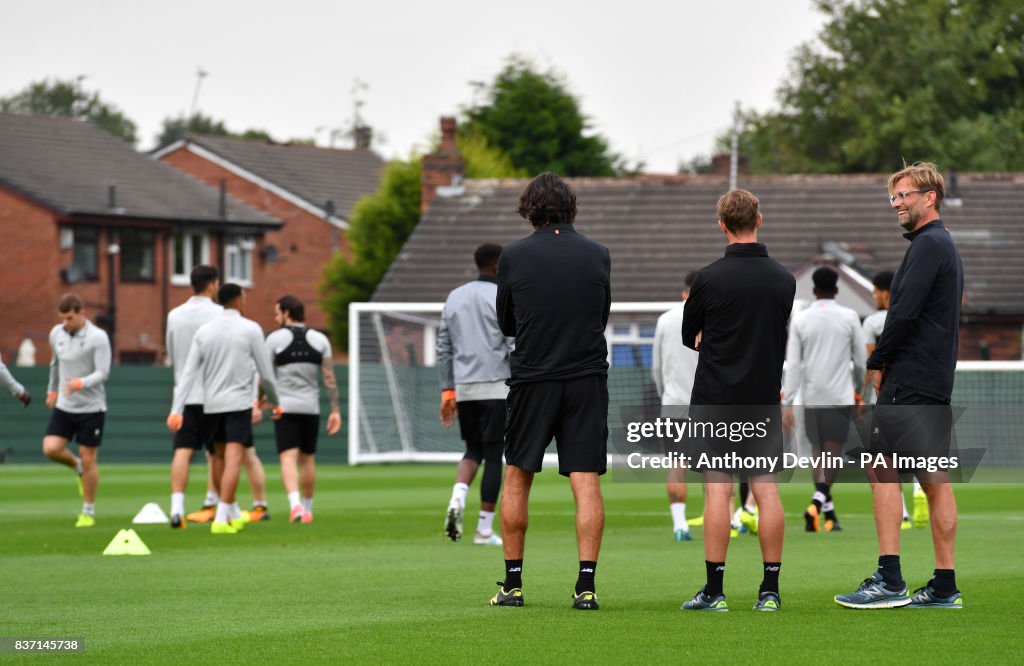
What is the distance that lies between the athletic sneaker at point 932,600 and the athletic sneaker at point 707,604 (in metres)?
0.93

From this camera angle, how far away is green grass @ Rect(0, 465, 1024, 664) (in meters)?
7.52

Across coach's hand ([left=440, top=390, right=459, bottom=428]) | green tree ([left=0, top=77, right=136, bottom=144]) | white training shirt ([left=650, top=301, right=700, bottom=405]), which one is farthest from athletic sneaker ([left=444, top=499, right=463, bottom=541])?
green tree ([left=0, top=77, right=136, bottom=144])

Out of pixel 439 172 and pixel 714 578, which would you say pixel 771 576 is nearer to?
pixel 714 578

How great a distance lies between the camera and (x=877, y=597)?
8.78 m

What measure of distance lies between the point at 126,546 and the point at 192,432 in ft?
7.71

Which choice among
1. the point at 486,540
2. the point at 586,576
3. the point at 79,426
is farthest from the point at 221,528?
the point at 586,576

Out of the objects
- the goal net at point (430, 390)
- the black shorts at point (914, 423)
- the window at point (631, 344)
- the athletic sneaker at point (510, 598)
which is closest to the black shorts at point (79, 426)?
the athletic sneaker at point (510, 598)

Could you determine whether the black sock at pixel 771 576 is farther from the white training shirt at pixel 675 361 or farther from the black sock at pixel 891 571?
the white training shirt at pixel 675 361

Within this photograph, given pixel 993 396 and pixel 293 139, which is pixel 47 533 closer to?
pixel 993 396

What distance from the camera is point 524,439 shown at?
8820mm

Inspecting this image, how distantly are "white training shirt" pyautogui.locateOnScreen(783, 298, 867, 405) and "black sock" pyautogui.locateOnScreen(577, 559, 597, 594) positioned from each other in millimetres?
6105

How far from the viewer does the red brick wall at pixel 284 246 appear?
61969mm

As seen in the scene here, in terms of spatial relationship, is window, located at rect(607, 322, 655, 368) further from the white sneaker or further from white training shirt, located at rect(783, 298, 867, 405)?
the white sneaker

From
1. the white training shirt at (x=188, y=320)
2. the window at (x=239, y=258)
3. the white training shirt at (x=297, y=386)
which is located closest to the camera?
the white training shirt at (x=188, y=320)
